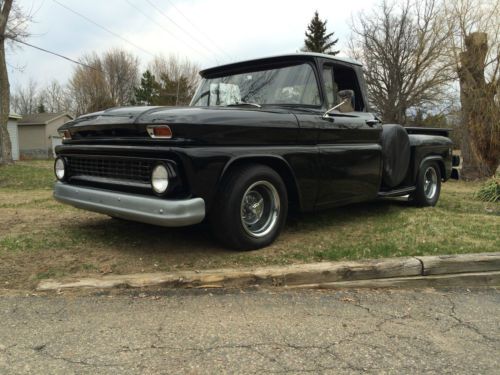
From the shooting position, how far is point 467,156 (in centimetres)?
1862

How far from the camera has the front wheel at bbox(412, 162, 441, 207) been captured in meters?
6.73

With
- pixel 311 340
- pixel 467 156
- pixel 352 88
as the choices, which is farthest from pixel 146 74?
pixel 311 340

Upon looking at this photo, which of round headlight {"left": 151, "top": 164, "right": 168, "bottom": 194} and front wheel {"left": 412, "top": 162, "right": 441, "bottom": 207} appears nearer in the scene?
round headlight {"left": 151, "top": 164, "right": 168, "bottom": 194}

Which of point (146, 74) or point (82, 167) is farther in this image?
point (146, 74)

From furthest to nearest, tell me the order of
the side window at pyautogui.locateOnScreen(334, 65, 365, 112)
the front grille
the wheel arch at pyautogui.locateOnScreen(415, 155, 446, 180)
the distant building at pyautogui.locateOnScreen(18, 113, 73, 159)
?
1. the distant building at pyautogui.locateOnScreen(18, 113, 73, 159)
2. the wheel arch at pyautogui.locateOnScreen(415, 155, 446, 180)
3. the side window at pyautogui.locateOnScreen(334, 65, 365, 112)
4. the front grille

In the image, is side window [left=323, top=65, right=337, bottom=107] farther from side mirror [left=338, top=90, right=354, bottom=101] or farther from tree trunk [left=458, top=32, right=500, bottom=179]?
tree trunk [left=458, top=32, right=500, bottom=179]

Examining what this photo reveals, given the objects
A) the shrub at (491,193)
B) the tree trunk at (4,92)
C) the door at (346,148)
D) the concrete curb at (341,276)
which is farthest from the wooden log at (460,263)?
the tree trunk at (4,92)

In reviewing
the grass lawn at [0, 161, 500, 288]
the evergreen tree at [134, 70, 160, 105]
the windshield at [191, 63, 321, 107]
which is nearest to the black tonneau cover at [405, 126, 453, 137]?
the grass lawn at [0, 161, 500, 288]

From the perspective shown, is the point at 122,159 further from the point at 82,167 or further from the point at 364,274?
the point at 364,274

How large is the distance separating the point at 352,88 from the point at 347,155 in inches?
43.6

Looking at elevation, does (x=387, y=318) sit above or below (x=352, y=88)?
below

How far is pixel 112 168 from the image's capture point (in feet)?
13.7

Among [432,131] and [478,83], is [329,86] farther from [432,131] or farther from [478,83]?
[478,83]

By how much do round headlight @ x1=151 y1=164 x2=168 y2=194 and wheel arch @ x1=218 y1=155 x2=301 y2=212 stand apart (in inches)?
19.3
